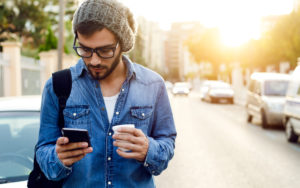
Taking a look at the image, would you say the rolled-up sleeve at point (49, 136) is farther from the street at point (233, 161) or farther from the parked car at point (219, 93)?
the parked car at point (219, 93)

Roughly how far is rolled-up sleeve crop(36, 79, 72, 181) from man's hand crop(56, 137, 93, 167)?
0.30ft

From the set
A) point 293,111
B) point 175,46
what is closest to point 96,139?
point 293,111

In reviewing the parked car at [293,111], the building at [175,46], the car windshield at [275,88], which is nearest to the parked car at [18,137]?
the parked car at [293,111]

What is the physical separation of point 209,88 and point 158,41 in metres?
129

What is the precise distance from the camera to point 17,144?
3271 mm

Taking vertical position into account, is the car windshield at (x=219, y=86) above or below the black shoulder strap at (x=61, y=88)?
below

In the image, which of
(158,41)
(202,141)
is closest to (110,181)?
(202,141)

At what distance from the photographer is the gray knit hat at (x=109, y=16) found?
1.82 m

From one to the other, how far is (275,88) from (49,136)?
1222 centimetres

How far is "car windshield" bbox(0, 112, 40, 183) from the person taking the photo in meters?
2.87

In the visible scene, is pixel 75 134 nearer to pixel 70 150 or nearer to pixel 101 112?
pixel 70 150

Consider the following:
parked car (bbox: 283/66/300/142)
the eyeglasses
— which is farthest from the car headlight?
the eyeglasses

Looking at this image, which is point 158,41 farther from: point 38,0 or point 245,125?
point 245,125

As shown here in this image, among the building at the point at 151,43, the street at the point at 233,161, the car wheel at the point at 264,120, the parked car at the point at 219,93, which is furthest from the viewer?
the building at the point at 151,43
